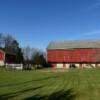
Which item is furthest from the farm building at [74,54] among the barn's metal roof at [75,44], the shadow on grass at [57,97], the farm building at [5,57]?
the shadow on grass at [57,97]

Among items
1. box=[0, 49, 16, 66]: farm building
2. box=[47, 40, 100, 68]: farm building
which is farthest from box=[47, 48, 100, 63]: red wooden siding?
box=[0, 49, 16, 66]: farm building

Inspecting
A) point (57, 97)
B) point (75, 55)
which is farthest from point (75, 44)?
point (57, 97)

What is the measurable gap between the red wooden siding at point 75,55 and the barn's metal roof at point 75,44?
1230mm

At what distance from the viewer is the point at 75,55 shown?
254 ft

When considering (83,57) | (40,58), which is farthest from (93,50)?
(40,58)

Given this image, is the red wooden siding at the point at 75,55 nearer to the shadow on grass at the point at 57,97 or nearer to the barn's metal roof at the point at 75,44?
the barn's metal roof at the point at 75,44

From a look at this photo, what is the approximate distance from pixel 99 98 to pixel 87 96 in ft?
2.58

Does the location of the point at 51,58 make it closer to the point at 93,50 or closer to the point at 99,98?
the point at 93,50

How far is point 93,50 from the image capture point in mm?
76000

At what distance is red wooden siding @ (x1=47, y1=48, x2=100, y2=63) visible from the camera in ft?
247

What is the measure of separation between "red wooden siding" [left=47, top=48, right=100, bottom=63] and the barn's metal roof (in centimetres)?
123

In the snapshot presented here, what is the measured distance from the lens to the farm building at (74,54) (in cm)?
7538

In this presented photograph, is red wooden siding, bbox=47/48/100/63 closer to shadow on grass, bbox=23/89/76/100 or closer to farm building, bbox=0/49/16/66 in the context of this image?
farm building, bbox=0/49/16/66

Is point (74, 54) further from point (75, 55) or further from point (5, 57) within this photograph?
point (5, 57)
